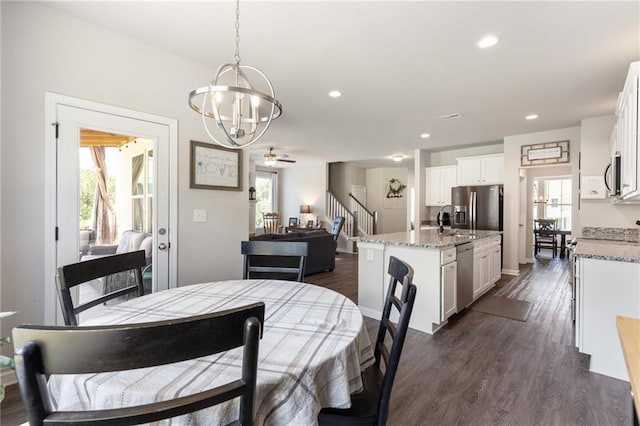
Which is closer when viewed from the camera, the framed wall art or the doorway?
the framed wall art

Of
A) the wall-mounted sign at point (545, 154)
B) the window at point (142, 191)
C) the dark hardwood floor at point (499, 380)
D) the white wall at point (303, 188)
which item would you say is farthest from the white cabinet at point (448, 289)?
the white wall at point (303, 188)

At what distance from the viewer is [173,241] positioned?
2.83 metres

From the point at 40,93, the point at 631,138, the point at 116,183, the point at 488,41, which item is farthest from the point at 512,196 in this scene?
the point at 40,93

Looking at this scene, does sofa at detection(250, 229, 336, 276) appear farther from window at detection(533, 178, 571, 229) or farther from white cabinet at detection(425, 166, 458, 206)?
window at detection(533, 178, 571, 229)

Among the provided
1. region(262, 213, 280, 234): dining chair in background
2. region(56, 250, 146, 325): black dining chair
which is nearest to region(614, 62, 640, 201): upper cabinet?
region(56, 250, 146, 325): black dining chair

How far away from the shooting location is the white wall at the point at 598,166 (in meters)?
4.36

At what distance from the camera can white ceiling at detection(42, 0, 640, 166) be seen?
7.11ft

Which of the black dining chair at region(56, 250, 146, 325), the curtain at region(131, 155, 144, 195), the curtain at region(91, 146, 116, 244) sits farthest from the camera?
the curtain at region(131, 155, 144, 195)

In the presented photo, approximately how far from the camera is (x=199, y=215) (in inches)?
119

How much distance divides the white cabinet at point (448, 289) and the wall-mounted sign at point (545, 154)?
3.68 metres

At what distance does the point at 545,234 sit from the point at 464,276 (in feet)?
18.4

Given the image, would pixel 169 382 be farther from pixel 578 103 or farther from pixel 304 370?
pixel 578 103

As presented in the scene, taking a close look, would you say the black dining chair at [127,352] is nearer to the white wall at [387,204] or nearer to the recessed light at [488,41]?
the recessed light at [488,41]

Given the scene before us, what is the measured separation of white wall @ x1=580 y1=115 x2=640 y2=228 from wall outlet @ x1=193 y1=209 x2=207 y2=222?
18.4 ft
